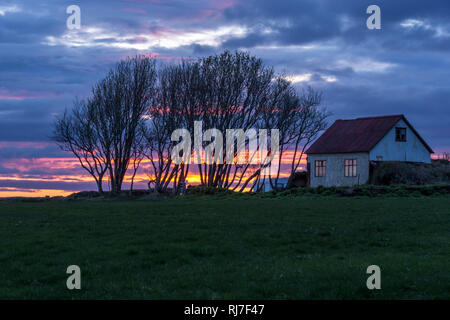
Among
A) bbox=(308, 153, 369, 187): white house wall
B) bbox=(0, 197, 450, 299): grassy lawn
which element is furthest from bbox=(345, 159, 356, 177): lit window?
bbox=(0, 197, 450, 299): grassy lawn

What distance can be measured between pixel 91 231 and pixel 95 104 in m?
47.7

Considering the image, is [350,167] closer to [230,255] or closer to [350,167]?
[350,167]

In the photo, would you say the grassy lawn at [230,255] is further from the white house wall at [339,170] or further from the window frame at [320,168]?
the window frame at [320,168]

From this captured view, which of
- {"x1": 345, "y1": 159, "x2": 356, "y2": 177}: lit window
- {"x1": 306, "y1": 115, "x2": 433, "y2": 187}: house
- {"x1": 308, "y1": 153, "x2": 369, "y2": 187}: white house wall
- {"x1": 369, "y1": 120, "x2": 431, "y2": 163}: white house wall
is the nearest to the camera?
{"x1": 308, "y1": 153, "x2": 369, "y2": 187}: white house wall

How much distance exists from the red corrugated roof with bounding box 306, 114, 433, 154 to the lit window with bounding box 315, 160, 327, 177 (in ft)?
4.58

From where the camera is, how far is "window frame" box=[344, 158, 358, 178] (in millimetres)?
64625

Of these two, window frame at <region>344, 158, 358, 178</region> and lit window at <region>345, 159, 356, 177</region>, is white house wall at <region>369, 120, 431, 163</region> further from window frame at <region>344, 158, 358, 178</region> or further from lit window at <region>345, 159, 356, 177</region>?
lit window at <region>345, 159, 356, 177</region>

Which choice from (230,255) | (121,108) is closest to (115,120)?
(121,108)

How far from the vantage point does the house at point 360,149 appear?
210ft

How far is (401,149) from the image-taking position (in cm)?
6694

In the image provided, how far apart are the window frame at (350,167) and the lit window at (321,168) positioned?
3.07m
